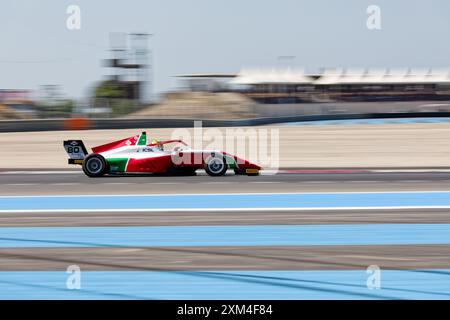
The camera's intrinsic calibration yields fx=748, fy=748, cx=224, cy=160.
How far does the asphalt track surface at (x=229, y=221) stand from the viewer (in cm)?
803

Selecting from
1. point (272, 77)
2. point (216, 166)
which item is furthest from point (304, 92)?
point (216, 166)

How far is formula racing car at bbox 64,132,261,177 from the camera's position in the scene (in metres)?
16.0

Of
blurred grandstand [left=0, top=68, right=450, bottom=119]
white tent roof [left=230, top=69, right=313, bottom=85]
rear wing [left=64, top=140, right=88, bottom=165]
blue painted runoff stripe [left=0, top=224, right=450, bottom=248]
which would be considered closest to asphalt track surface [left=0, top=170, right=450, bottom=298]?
blue painted runoff stripe [left=0, top=224, right=450, bottom=248]

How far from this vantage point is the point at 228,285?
7.32 meters

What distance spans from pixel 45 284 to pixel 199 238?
2550mm

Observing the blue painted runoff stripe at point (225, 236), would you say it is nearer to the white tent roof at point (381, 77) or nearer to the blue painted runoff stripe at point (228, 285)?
the blue painted runoff stripe at point (228, 285)

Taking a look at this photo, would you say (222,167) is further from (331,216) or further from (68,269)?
(68,269)

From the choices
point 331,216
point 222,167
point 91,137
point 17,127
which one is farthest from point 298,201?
point 17,127

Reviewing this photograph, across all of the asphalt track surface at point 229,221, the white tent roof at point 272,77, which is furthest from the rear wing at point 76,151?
the white tent roof at point 272,77

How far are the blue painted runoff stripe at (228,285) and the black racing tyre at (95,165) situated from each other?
8450 millimetres

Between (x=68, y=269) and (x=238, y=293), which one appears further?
(x=68, y=269)

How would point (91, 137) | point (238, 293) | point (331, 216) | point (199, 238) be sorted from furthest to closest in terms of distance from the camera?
point (91, 137)
point (331, 216)
point (199, 238)
point (238, 293)

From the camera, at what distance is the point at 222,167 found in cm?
1606

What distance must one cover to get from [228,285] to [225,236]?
7.42ft
